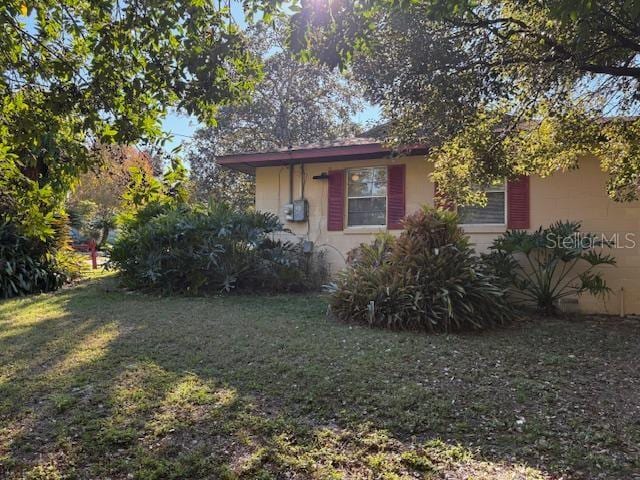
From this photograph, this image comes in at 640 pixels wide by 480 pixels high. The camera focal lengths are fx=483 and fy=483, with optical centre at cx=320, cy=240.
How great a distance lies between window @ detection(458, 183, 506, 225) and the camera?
8305 mm

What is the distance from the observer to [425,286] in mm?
6031

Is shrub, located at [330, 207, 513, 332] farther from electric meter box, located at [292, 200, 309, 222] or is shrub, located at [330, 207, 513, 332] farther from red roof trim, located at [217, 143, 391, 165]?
electric meter box, located at [292, 200, 309, 222]

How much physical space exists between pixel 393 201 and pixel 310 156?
1803mm

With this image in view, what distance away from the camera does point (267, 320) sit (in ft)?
20.4

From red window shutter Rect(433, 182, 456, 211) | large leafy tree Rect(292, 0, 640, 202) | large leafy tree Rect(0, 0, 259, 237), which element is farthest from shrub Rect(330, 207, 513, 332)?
large leafy tree Rect(0, 0, 259, 237)

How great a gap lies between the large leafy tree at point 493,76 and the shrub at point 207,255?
3.48m

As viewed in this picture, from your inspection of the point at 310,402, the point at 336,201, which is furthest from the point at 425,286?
the point at 336,201

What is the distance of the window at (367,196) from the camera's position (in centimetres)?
931

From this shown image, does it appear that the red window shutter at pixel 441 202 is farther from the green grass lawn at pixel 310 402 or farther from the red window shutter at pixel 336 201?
the green grass lawn at pixel 310 402

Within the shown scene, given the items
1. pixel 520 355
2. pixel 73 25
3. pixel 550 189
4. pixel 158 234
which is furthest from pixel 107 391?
pixel 550 189

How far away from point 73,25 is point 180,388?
2615mm

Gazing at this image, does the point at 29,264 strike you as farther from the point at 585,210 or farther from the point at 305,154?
the point at 585,210

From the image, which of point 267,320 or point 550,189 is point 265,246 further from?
point 550,189

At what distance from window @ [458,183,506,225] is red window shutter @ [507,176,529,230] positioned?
15cm
